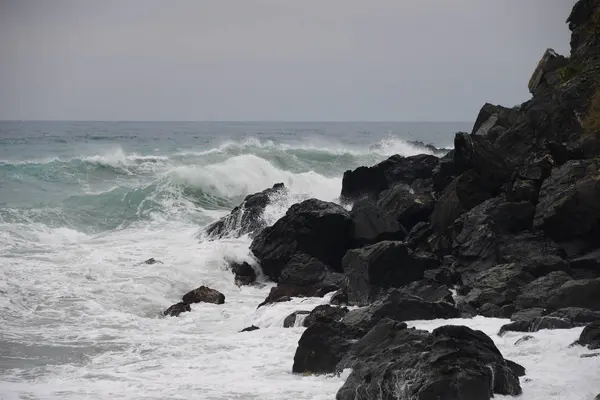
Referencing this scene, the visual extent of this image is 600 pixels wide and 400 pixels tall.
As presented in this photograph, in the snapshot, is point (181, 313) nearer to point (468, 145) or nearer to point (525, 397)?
point (468, 145)

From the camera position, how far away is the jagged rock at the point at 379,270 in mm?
12398

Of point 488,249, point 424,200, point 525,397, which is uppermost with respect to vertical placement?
point 424,200

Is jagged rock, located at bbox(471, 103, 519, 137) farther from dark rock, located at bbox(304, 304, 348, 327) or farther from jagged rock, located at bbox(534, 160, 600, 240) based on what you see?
dark rock, located at bbox(304, 304, 348, 327)

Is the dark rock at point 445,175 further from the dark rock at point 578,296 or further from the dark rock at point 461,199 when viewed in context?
the dark rock at point 578,296

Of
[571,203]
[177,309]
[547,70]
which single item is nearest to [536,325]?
[571,203]

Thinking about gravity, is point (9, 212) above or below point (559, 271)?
above

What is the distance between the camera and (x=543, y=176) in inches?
545

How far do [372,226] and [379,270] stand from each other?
116 inches

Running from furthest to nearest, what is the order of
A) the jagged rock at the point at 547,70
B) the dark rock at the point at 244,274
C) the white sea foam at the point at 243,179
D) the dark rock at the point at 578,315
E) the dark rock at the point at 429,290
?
the white sea foam at the point at 243,179 < the jagged rock at the point at 547,70 < the dark rock at the point at 244,274 < the dark rock at the point at 429,290 < the dark rock at the point at 578,315

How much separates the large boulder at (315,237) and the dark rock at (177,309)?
2568 mm

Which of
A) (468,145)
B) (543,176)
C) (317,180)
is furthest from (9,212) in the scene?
(543,176)

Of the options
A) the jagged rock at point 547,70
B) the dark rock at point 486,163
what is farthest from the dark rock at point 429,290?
the jagged rock at point 547,70

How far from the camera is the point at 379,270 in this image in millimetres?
12477

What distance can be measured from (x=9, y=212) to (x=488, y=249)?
621 inches
